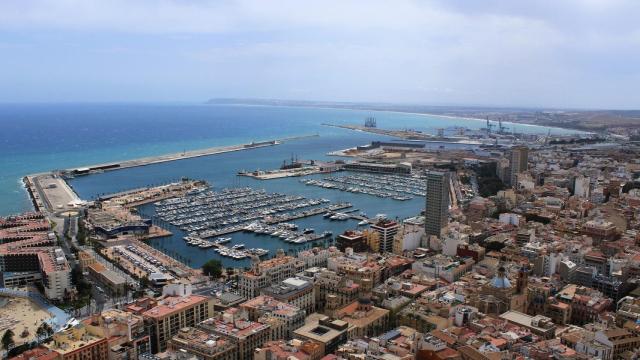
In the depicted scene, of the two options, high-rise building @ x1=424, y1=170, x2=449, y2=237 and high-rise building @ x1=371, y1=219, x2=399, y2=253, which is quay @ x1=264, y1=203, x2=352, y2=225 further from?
high-rise building @ x1=424, y1=170, x2=449, y2=237

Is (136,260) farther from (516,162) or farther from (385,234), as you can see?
(516,162)

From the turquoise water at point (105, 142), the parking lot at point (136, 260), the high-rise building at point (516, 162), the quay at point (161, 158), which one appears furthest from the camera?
the turquoise water at point (105, 142)

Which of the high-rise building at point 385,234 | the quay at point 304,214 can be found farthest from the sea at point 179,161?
the high-rise building at point 385,234

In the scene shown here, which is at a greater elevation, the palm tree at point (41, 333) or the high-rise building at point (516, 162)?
the high-rise building at point (516, 162)

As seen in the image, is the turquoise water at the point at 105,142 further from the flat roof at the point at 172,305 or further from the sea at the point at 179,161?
the flat roof at the point at 172,305

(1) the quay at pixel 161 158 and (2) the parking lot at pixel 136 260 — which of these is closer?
(2) the parking lot at pixel 136 260

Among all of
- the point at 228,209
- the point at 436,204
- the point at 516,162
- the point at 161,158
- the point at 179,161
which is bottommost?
the point at 228,209

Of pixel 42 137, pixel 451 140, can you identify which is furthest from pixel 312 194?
pixel 42 137

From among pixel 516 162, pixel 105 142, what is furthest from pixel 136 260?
pixel 105 142

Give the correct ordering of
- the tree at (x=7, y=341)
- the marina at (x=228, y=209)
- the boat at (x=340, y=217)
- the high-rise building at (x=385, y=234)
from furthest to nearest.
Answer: the boat at (x=340, y=217) < the marina at (x=228, y=209) < the high-rise building at (x=385, y=234) < the tree at (x=7, y=341)
